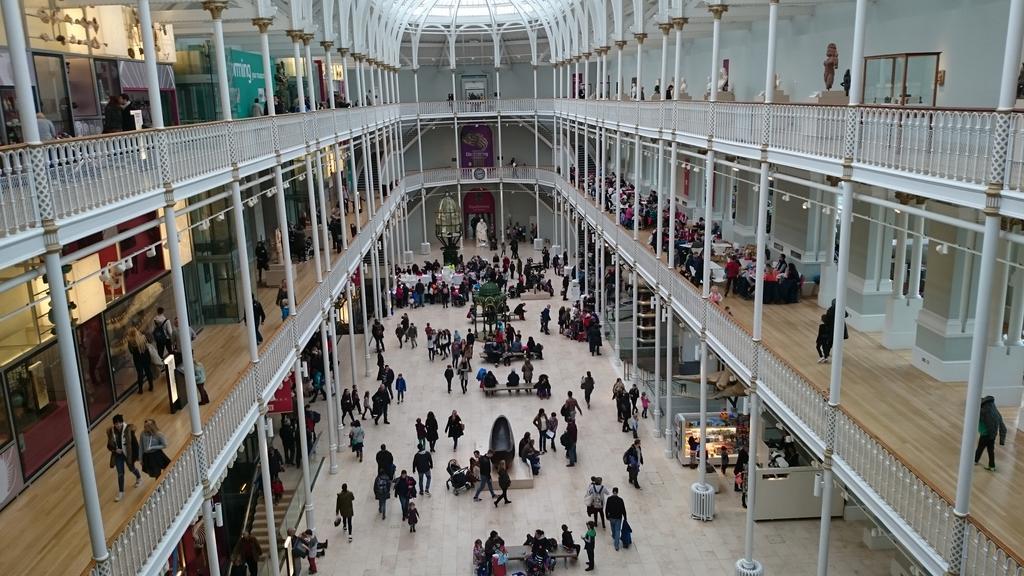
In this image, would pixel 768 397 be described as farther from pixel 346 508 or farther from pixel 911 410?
pixel 346 508

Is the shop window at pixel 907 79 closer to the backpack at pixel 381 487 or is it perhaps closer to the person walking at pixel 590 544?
the person walking at pixel 590 544

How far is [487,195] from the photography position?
47.7 m

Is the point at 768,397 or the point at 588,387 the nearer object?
the point at 768,397

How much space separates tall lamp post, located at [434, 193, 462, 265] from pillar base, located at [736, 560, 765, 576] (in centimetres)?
2563

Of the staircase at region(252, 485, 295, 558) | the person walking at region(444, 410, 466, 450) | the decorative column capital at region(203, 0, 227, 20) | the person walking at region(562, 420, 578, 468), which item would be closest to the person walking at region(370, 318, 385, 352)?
the person walking at region(444, 410, 466, 450)

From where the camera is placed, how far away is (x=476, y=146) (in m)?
47.2

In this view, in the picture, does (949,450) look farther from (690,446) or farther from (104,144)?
(104,144)

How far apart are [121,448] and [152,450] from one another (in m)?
0.34

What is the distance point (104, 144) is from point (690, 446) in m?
13.8

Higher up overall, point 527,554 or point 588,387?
point 588,387

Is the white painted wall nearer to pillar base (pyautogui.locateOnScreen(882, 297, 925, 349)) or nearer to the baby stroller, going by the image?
pillar base (pyautogui.locateOnScreen(882, 297, 925, 349))

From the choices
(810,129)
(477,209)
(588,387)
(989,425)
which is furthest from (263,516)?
(477,209)

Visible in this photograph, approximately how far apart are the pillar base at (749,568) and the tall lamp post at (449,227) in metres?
25.6

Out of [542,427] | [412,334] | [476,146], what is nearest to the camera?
[542,427]
